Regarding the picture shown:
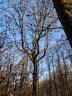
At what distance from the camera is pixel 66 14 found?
2.13 metres

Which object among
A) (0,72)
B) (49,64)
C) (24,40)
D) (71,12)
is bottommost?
(71,12)

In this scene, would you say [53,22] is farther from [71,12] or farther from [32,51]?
[71,12]

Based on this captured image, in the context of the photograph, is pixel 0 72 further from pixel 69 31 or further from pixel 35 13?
pixel 35 13

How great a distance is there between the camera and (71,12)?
215cm

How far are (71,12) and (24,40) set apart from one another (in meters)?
11.2

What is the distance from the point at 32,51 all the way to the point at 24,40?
1079mm

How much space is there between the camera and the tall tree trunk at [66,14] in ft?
6.76

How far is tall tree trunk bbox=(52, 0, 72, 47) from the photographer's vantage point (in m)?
2.06

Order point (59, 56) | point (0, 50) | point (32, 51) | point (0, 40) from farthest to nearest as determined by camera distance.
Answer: point (59, 56) < point (32, 51) < point (0, 50) < point (0, 40)

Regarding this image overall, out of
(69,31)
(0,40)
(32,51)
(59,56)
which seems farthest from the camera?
(59,56)

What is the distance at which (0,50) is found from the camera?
281 inches

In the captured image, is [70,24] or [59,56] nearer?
[70,24]

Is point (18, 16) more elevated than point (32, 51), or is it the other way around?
point (18, 16)

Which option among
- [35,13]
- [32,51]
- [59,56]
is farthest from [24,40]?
[59,56]
